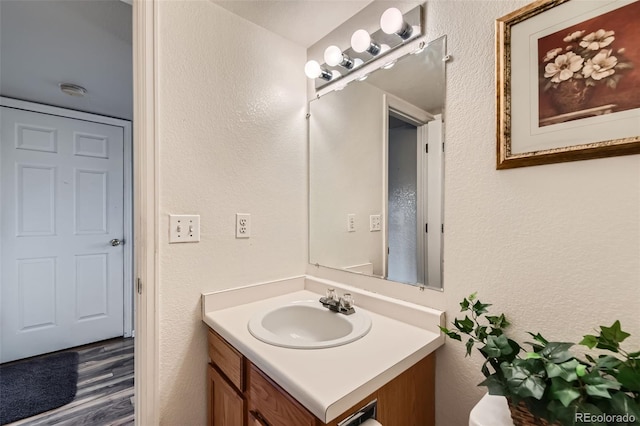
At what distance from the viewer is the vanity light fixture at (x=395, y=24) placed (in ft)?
3.47

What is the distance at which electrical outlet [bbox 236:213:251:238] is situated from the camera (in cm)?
133

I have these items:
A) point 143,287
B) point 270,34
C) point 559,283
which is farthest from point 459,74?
point 143,287

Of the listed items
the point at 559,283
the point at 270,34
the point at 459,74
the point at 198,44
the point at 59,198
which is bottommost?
the point at 559,283

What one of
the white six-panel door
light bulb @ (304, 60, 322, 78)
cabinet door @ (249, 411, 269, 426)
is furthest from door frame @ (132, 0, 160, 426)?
the white six-panel door

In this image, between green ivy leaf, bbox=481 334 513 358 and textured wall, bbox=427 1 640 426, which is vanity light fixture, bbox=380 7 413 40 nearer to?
textured wall, bbox=427 1 640 426

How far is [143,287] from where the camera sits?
110 cm

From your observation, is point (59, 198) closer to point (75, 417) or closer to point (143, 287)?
point (75, 417)

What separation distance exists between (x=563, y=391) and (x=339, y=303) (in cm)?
76

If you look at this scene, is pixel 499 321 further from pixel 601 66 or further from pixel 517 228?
pixel 601 66

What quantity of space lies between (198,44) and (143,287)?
3.36ft

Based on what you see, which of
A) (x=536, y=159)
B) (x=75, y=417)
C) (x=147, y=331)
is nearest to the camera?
(x=536, y=159)

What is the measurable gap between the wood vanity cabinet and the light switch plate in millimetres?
414

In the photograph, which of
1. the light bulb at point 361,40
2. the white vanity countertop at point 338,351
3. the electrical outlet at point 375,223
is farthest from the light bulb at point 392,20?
the white vanity countertop at point 338,351
